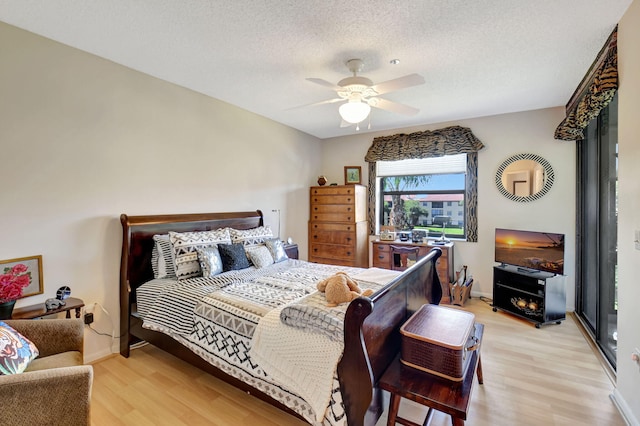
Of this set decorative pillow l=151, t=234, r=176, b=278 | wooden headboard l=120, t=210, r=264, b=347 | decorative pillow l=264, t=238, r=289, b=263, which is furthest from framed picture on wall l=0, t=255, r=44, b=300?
decorative pillow l=264, t=238, r=289, b=263

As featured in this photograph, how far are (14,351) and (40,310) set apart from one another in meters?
0.75

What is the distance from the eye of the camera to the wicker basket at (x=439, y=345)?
5.15 ft

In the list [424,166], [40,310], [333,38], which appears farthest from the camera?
[424,166]

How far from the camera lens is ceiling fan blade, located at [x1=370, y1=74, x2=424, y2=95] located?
213 centimetres

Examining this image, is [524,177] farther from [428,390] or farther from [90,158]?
[90,158]

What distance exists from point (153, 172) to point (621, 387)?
4.15 m

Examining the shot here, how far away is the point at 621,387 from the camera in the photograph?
200 cm

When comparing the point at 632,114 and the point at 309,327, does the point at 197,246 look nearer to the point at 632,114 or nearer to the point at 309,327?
the point at 309,327

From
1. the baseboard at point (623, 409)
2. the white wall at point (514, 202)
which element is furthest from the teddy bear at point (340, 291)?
the white wall at point (514, 202)

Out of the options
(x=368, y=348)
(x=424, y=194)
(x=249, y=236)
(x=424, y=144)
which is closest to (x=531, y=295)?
(x=424, y=194)

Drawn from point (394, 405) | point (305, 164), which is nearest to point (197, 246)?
point (394, 405)

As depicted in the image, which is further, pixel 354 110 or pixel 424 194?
pixel 424 194

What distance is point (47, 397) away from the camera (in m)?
1.30

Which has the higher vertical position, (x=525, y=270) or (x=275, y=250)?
(x=275, y=250)
